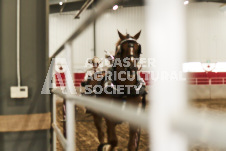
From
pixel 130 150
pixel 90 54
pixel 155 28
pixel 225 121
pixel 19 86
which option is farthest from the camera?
pixel 90 54

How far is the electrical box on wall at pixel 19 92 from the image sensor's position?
7.10ft

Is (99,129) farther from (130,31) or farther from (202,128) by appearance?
(130,31)

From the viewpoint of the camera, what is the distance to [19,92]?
2.19 meters

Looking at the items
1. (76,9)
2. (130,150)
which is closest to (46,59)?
(130,150)

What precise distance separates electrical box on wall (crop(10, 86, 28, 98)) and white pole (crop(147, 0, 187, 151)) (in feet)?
6.13

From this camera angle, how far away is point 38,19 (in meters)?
2.29

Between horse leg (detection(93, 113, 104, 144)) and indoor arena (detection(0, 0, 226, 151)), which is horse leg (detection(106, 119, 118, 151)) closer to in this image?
indoor arena (detection(0, 0, 226, 151))

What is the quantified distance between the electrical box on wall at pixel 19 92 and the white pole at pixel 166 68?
1.87 metres

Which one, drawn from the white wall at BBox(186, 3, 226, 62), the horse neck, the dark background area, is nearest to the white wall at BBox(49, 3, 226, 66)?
the white wall at BBox(186, 3, 226, 62)

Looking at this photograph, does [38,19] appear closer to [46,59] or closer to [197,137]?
[46,59]

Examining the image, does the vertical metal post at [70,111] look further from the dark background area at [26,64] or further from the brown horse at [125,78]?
the brown horse at [125,78]

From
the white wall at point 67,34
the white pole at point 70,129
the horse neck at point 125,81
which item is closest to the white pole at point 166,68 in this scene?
the white pole at point 70,129

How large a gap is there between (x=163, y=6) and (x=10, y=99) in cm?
196

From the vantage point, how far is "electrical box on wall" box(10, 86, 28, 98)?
7.10ft
